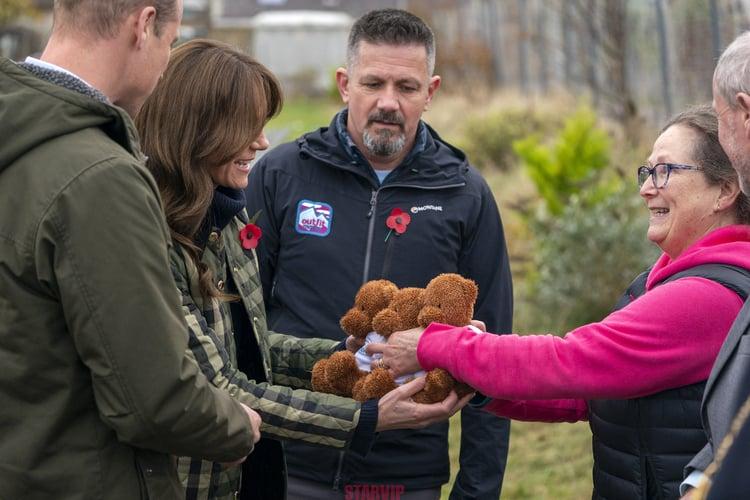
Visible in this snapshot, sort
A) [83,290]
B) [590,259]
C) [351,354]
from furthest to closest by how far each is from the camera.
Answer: [590,259], [351,354], [83,290]

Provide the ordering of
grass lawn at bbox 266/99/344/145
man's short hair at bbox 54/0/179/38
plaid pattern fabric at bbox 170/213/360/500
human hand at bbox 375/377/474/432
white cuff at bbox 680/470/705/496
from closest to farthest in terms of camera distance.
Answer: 1. man's short hair at bbox 54/0/179/38
2. white cuff at bbox 680/470/705/496
3. plaid pattern fabric at bbox 170/213/360/500
4. human hand at bbox 375/377/474/432
5. grass lawn at bbox 266/99/344/145

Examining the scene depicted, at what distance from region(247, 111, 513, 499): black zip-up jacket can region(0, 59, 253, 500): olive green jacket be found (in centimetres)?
170

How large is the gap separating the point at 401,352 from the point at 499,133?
1533 centimetres

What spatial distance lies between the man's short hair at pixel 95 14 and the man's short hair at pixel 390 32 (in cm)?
208

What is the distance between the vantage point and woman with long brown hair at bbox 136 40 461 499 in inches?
137

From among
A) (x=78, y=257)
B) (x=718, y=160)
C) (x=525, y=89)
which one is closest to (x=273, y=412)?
(x=78, y=257)

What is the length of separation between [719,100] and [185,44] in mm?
1699

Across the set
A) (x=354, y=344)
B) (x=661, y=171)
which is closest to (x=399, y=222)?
(x=354, y=344)

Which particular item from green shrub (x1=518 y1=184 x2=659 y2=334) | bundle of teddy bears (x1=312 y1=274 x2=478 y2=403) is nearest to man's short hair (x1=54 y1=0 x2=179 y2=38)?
bundle of teddy bears (x1=312 y1=274 x2=478 y2=403)

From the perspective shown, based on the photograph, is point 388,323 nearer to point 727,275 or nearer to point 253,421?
point 253,421

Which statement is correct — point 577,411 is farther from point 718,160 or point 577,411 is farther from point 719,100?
point 719,100

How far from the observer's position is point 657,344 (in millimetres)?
3326

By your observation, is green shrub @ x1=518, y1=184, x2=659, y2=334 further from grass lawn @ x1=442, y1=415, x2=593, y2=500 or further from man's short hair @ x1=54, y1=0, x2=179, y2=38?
man's short hair @ x1=54, y1=0, x2=179, y2=38

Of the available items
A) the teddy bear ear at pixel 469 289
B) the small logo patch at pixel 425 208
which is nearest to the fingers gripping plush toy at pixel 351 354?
the teddy bear ear at pixel 469 289
